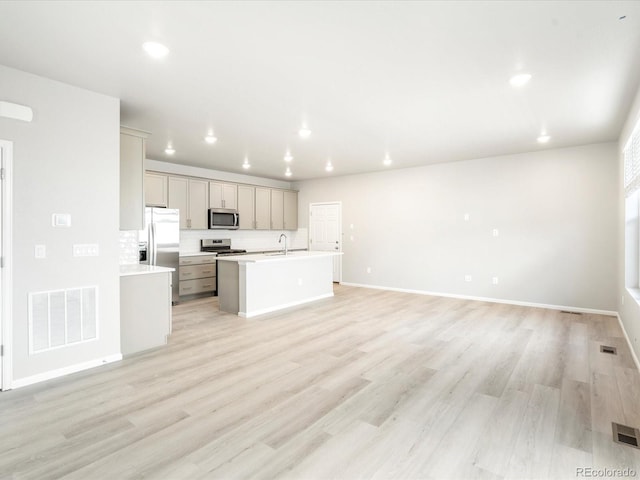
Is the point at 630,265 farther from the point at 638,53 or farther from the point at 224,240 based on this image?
the point at 224,240

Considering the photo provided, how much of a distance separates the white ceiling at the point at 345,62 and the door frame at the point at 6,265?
0.82 m

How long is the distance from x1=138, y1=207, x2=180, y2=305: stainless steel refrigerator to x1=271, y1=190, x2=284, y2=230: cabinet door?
105 inches

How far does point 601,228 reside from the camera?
5.40 meters

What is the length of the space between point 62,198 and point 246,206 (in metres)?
4.99

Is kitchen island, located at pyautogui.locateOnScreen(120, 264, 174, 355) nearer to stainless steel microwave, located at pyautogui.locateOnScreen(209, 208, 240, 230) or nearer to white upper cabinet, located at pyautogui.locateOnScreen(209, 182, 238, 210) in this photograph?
stainless steel microwave, located at pyautogui.locateOnScreen(209, 208, 240, 230)

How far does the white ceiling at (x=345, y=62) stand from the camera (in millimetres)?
2162

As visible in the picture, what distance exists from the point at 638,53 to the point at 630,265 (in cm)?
274

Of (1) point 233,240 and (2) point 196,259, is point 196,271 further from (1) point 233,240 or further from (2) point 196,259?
(1) point 233,240

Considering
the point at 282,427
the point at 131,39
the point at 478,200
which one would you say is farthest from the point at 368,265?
the point at 131,39

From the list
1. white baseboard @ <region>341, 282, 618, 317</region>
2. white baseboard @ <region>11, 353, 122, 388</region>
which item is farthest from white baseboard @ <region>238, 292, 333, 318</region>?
white baseboard @ <region>11, 353, 122, 388</region>

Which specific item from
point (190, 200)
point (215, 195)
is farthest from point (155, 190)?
point (215, 195)

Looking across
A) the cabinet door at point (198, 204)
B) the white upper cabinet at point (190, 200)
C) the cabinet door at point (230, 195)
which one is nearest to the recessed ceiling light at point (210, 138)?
the white upper cabinet at point (190, 200)

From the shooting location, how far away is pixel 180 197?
681 cm

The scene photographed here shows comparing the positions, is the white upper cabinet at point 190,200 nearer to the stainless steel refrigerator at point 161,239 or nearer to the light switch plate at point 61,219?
the stainless steel refrigerator at point 161,239
